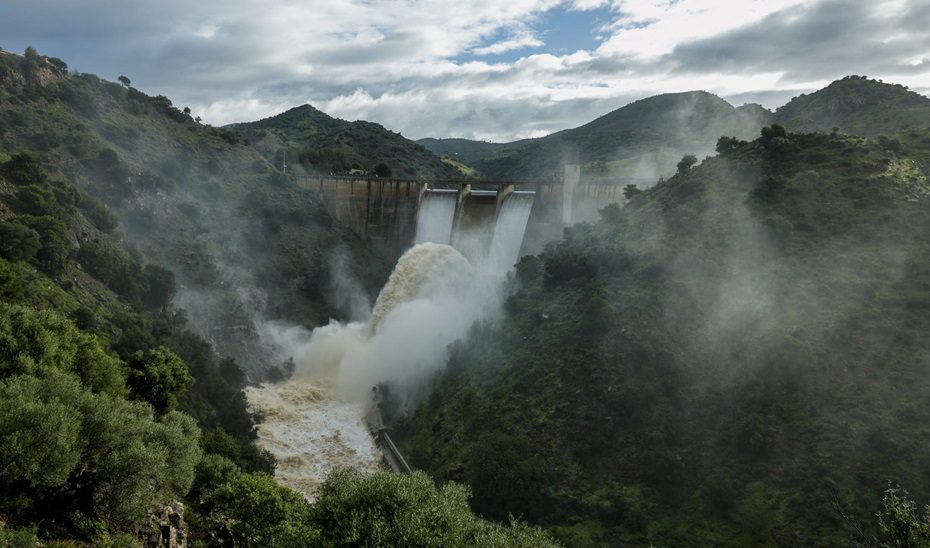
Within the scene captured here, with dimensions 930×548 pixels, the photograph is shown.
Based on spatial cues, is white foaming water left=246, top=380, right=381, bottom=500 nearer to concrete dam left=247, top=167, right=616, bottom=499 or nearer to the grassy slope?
concrete dam left=247, top=167, right=616, bottom=499

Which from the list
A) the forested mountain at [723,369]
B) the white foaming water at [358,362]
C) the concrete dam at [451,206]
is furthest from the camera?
the concrete dam at [451,206]

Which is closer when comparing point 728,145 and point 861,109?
point 728,145

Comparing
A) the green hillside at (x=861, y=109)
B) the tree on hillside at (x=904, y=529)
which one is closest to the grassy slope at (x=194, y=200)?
the tree on hillside at (x=904, y=529)

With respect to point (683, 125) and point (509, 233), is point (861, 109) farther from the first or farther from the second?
point (509, 233)

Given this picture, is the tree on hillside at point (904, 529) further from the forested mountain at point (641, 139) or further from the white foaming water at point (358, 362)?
the forested mountain at point (641, 139)

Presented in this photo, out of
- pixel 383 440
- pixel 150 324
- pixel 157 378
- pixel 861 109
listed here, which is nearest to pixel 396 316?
pixel 383 440

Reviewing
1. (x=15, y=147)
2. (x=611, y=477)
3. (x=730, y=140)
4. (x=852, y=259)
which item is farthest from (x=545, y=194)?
(x=15, y=147)
